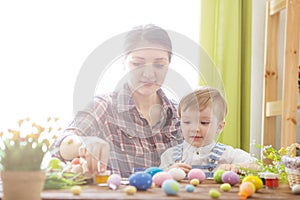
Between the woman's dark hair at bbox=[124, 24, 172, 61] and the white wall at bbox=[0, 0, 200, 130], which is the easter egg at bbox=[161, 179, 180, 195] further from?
the white wall at bbox=[0, 0, 200, 130]

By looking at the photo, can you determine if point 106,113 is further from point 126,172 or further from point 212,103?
point 212,103

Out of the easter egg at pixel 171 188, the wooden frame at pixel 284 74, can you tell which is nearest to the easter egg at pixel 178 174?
the easter egg at pixel 171 188

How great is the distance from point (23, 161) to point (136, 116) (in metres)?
0.51

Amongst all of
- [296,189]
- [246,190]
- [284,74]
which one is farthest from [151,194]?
[284,74]

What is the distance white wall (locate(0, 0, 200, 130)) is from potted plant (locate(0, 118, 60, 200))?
1507 mm

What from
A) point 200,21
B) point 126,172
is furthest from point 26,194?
point 200,21

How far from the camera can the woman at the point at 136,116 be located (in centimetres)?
138

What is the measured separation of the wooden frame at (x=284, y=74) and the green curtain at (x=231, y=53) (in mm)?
105

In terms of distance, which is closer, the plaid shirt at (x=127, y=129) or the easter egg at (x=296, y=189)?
the easter egg at (x=296, y=189)

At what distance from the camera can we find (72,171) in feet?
4.29

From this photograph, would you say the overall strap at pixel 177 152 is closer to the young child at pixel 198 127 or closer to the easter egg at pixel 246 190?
the young child at pixel 198 127

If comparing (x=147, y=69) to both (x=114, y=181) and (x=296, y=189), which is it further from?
(x=296, y=189)

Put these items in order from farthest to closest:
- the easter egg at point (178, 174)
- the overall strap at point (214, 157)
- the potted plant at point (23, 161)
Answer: the overall strap at point (214, 157)
the easter egg at point (178, 174)
the potted plant at point (23, 161)

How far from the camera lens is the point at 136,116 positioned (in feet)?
4.80
